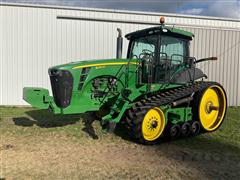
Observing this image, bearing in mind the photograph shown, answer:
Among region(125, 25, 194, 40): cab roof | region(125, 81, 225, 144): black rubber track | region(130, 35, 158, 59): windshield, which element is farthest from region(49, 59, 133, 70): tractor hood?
region(125, 81, 225, 144): black rubber track

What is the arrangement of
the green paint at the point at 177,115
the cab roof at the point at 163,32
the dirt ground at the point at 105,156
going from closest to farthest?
the dirt ground at the point at 105,156 → the green paint at the point at 177,115 → the cab roof at the point at 163,32

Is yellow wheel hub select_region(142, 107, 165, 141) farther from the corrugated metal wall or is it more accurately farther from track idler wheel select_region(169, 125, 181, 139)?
the corrugated metal wall

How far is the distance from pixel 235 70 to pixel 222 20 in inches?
95.2

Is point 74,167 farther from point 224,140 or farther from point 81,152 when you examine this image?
point 224,140

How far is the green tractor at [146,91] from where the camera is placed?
20.7 feet

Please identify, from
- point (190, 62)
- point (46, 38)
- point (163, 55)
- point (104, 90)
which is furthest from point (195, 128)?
point (46, 38)

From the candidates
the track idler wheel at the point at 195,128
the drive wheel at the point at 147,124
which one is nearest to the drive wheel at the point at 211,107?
the track idler wheel at the point at 195,128

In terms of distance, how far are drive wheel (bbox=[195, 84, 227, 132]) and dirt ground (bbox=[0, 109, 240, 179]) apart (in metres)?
0.29

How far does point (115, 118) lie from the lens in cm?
640

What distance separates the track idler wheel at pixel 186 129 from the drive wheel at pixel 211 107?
447 mm

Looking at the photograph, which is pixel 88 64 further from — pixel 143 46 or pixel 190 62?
pixel 190 62

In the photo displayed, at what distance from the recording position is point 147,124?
6391 millimetres

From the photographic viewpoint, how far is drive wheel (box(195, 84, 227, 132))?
736 centimetres

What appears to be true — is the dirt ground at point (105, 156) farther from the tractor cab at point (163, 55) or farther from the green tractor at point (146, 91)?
the tractor cab at point (163, 55)
